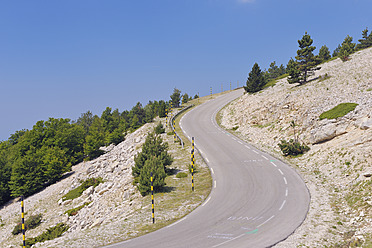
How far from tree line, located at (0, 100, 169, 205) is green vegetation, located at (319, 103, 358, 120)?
36.4m

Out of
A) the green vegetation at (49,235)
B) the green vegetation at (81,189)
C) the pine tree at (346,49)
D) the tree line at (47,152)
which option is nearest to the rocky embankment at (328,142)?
→ the pine tree at (346,49)

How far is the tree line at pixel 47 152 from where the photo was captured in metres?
41.7

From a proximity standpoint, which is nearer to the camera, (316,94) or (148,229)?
(148,229)

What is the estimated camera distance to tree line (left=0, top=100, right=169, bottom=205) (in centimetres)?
4172

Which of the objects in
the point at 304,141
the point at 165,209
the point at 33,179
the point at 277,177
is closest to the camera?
the point at 165,209

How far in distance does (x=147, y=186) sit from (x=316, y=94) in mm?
26690

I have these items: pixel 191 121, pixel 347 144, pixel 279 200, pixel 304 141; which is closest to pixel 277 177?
pixel 279 200

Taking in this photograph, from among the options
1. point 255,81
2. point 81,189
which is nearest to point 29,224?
point 81,189

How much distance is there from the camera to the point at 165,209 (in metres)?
15.6

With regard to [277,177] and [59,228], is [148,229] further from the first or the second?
[59,228]

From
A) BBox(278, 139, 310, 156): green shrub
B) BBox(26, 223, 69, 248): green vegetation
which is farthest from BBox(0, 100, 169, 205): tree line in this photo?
BBox(278, 139, 310, 156): green shrub

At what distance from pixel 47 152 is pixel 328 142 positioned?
49.4m

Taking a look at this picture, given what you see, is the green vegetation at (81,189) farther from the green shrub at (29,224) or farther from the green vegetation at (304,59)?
the green vegetation at (304,59)

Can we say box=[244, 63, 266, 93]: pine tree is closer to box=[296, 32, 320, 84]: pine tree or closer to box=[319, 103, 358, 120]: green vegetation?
box=[296, 32, 320, 84]: pine tree
